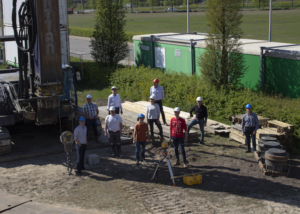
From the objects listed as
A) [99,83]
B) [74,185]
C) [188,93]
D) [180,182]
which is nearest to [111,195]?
[74,185]

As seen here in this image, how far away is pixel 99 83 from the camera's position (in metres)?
24.1

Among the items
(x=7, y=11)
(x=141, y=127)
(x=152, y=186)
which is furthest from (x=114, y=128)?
(x=7, y=11)

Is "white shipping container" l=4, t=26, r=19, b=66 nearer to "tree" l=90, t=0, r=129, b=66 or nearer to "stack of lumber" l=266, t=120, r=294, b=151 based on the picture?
"tree" l=90, t=0, r=129, b=66

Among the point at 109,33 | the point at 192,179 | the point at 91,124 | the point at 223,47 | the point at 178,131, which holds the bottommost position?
the point at 192,179

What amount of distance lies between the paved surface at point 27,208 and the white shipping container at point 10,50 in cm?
1644

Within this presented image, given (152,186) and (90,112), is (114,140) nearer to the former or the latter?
(90,112)

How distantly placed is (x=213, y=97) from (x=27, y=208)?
9.65 meters

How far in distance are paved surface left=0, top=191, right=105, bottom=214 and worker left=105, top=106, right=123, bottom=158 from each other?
12.2 ft

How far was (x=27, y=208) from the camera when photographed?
8.51 m

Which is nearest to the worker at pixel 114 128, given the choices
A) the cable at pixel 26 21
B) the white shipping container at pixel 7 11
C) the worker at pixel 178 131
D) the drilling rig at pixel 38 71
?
the drilling rig at pixel 38 71

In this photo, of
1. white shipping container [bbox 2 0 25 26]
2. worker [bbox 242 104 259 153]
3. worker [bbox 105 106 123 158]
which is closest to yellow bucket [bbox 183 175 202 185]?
worker [bbox 105 106 123 158]

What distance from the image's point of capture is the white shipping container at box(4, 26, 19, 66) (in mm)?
24219

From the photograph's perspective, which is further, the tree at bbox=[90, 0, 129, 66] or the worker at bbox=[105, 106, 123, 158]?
the tree at bbox=[90, 0, 129, 66]

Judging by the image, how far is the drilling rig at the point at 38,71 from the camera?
34.1ft
